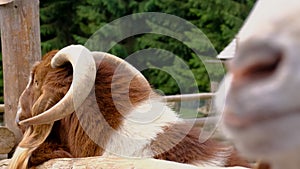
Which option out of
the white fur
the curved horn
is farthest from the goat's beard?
the white fur

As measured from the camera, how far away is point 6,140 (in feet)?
10.0

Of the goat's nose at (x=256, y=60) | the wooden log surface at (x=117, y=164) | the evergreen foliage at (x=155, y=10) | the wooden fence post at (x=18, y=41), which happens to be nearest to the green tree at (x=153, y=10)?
the evergreen foliage at (x=155, y=10)

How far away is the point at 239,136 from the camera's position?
0.54 metres

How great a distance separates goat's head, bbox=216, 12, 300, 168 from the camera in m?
0.51

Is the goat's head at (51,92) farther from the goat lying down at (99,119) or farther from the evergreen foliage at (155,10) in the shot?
the evergreen foliage at (155,10)

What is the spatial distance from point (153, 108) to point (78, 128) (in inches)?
12.8

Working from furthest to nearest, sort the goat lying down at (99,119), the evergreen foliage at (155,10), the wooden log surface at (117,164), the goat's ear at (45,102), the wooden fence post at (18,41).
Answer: the evergreen foliage at (155,10)
the wooden fence post at (18,41)
the goat's ear at (45,102)
the goat lying down at (99,119)
the wooden log surface at (117,164)

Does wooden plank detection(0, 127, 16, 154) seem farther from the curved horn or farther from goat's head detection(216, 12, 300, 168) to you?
goat's head detection(216, 12, 300, 168)

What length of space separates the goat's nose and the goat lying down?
4.78 feet

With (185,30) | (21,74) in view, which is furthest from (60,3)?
(21,74)

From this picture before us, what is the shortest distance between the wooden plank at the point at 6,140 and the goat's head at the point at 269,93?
266 cm

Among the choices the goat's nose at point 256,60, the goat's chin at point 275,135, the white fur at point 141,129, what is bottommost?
the white fur at point 141,129

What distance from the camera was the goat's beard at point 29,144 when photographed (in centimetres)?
222

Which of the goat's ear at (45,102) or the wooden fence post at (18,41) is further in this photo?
the wooden fence post at (18,41)
